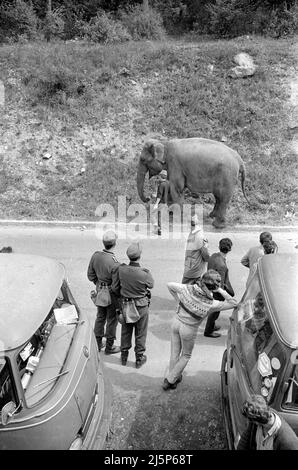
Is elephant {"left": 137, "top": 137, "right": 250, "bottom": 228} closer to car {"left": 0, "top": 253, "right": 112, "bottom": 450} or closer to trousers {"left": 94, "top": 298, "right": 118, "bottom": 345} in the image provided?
trousers {"left": 94, "top": 298, "right": 118, "bottom": 345}

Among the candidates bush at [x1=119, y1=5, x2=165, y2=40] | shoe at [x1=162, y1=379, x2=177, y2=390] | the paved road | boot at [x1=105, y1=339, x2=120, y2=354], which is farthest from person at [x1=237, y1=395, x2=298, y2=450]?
bush at [x1=119, y1=5, x2=165, y2=40]

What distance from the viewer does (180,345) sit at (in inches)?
239

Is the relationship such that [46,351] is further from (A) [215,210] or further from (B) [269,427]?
(A) [215,210]

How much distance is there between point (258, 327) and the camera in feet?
15.9

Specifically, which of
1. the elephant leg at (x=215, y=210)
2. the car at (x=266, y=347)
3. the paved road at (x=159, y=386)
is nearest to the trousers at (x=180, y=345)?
the paved road at (x=159, y=386)

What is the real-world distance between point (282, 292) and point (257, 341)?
1.61 ft

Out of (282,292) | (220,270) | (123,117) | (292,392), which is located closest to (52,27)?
(123,117)

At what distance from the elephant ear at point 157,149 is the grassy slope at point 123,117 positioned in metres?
1.54

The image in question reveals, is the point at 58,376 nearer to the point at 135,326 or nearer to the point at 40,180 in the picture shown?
the point at 135,326

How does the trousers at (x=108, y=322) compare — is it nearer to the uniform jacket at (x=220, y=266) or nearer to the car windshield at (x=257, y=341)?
the uniform jacket at (x=220, y=266)

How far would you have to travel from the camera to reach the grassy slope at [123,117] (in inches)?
506

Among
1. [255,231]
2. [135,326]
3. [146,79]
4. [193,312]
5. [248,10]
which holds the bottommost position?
[255,231]

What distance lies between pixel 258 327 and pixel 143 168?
7332mm
